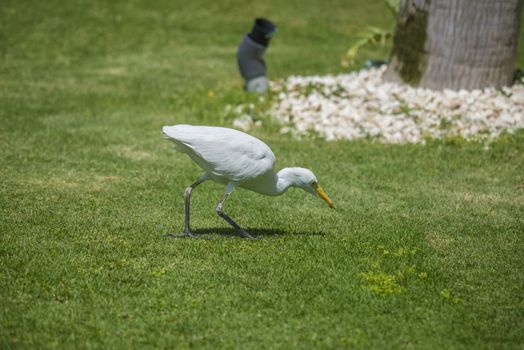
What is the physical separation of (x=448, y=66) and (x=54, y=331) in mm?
8455

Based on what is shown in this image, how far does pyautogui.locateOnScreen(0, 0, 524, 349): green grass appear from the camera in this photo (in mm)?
5215

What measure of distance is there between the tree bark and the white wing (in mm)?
5951

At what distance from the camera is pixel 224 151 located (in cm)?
651

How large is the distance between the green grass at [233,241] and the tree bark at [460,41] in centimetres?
164

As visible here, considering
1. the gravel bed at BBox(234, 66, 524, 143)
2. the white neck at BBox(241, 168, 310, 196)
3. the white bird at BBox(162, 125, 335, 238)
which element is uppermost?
the white bird at BBox(162, 125, 335, 238)

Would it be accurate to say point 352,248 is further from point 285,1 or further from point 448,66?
point 285,1

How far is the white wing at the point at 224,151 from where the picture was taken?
650 cm

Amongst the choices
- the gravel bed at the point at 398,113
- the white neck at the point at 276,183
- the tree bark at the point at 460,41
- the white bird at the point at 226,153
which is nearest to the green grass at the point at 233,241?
the gravel bed at the point at 398,113

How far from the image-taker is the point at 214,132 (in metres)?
6.62

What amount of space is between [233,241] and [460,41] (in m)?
6.38

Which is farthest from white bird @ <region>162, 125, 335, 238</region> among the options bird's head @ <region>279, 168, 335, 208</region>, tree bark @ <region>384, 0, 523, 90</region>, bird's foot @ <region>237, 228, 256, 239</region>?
tree bark @ <region>384, 0, 523, 90</region>

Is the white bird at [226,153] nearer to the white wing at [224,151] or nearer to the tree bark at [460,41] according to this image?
the white wing at [224,151]

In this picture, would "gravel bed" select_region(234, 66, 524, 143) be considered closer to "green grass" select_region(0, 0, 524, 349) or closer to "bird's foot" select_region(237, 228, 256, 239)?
"green grass" select_region(0, 0, 524, 349)

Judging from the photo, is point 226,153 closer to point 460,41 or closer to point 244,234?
point 244,234
